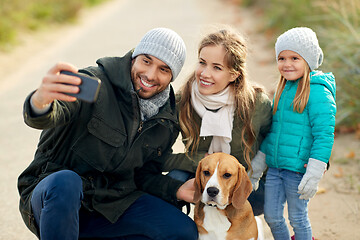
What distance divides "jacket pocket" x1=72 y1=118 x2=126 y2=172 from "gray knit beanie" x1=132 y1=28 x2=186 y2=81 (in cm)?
63

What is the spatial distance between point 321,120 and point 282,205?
763mm

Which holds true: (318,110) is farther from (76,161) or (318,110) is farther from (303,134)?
(76,161)

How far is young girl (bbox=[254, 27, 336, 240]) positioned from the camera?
136 inches

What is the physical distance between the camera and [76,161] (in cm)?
334

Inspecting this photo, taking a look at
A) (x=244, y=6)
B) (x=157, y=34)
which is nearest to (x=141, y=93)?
→ (x=157, y=34)

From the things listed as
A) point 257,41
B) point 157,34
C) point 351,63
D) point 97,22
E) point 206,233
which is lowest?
point 206,233

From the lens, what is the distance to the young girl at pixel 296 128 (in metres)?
3.46

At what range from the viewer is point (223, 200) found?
323 centimetres

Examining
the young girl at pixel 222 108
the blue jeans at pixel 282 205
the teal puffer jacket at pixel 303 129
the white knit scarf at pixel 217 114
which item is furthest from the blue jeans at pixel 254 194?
the white knit scarf at pixel 217 114

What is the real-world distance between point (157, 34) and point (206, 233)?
5.00 ft

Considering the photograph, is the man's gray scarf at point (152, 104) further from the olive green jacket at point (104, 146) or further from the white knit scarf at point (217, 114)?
the white knit scarf at point (217, 114)

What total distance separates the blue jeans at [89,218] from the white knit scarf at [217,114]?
67cm

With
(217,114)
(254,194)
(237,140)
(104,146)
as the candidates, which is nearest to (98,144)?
(104,146)

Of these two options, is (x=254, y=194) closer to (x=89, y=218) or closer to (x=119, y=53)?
(x=89, y=218)
